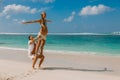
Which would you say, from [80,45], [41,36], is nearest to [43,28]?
[41,36]

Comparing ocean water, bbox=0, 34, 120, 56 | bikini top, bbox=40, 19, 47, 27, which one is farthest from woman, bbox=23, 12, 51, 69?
ocean water, bbox=0, 34, 120, 56

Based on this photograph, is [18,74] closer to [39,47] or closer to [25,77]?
[25,77]

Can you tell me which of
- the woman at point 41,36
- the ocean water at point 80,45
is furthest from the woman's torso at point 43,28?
the ocean water at point 80,45

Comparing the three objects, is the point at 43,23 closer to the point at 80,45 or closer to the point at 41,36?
the point at 41,36

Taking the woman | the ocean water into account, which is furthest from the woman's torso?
the ocean water

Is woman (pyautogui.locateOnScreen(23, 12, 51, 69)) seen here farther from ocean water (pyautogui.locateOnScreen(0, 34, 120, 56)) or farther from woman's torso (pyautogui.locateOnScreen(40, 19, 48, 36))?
ocean water (pyautogui.locateOnScreen(0, 34, 120, 56))

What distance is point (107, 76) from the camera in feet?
31.7

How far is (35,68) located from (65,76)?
5.97 ft

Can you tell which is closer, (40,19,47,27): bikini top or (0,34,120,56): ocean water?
(40,19,47,27): bikini top

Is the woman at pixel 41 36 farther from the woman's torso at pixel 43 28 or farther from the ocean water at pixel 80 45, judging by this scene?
the ocean water at pixel 80 45

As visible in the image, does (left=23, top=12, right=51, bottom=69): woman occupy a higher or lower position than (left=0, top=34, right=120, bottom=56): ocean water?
higher

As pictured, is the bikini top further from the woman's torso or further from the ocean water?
the ocean water

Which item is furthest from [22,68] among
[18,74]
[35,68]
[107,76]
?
[107,76]

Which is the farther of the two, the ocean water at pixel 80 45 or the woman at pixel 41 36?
the ocean water at pixel 80 45
